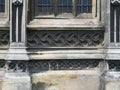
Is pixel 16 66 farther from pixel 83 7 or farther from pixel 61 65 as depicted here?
pixel 83 7

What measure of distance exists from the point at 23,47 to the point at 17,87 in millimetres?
835

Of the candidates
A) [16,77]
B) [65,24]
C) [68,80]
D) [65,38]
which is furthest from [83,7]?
[16,77]

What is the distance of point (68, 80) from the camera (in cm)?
795

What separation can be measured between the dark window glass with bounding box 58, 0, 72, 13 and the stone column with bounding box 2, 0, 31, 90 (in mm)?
895

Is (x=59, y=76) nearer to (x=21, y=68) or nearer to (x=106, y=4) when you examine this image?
(x=21, y=68)

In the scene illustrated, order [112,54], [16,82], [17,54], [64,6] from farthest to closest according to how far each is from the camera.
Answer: [64,6]
[112,54]
[17,54]
[16,82]

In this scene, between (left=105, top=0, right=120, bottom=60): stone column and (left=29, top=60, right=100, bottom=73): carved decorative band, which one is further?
(left=29, top=60, right=100, bottom=73): carved decorative band

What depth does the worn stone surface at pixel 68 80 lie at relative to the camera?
7.88 m

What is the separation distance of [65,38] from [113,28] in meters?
1.05

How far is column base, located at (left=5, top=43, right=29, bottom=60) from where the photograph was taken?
300 inches

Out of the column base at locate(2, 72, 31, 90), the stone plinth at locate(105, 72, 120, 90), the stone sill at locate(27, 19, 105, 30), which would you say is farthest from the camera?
the stone sill at locate(27, 19, 105, 30)

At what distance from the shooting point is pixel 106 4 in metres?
7.92

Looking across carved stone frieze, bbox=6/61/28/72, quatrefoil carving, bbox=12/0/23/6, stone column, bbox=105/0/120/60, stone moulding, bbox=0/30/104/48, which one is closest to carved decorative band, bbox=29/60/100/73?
carved stone frieze, bbox=6/61/28/72

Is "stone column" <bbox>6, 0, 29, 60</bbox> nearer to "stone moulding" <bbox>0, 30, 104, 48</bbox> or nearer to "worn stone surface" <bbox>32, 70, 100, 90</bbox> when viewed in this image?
"stone moulding" <bbox>0, 30, 104, 48</bbox>
